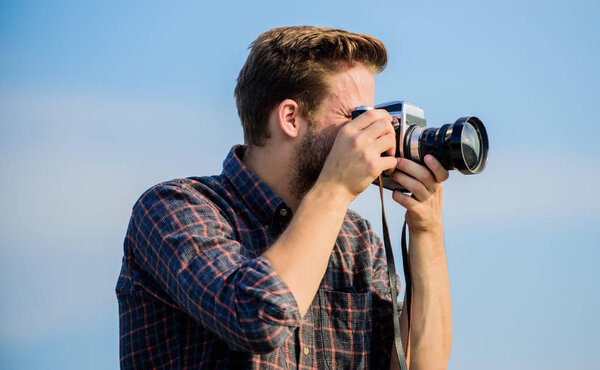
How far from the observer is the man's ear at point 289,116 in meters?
2.06

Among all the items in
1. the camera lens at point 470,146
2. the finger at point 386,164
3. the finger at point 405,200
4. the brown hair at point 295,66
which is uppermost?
the brown hair at point 295,66

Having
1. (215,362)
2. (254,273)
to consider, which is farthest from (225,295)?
(215,362)

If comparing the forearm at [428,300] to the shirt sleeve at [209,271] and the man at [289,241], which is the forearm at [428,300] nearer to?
the man at [289,241]

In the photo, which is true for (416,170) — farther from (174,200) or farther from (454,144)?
(174,200)

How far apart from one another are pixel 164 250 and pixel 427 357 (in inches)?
37.1

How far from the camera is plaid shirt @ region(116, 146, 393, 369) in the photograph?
4.70ft

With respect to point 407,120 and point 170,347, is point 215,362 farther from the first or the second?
point 407,120

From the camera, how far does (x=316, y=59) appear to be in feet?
6.94

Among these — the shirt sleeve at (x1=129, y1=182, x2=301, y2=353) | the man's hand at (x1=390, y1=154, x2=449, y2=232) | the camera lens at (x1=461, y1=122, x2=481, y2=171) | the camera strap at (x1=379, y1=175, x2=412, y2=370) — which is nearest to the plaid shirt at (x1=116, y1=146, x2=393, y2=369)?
the shirt sleeve at (x1=129, y1=182, x2=301, y2=353)

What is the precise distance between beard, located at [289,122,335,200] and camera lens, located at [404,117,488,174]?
261mm

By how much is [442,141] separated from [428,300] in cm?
54

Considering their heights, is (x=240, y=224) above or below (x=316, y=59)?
below

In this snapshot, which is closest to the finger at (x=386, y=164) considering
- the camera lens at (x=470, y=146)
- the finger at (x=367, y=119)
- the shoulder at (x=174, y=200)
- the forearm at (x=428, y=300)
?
the finger at (x=367, y=119)

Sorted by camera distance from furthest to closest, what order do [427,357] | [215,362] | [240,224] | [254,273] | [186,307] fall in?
[427,357], [240,224], [215,362], [186,307], [254,273]
